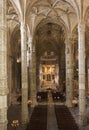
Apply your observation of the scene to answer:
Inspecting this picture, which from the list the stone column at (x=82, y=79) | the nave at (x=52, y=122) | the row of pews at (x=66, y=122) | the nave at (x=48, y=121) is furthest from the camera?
the stone column at (x=82, y=79)

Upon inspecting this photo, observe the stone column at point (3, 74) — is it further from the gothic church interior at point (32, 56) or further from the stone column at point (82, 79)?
the stone column at point (82, 79)

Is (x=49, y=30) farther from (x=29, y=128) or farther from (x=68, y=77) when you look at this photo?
(x=29, y=128)

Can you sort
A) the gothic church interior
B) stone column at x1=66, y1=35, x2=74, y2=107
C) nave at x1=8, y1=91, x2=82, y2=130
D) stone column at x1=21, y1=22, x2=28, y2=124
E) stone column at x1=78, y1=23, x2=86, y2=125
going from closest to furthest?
1. the gothic church interior
2. nave at x1=8, y1=91, x2=82, y2=130
3. stone column at x1=78, y1=23, x2=86, y2=125
4. stone column at x1=21, y1=22, x2=28, y2=124
5. stone column at x1=66, y1=35, x2=74, y2=107

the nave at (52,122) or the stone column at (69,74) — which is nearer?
the nave at (52,122)

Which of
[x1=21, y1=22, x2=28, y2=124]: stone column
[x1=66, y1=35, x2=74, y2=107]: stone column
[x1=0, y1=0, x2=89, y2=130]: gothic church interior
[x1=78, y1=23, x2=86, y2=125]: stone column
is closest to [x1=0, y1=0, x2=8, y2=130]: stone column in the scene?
[x1=0, y1=0, x2=89, y2=130]: gothic church interior

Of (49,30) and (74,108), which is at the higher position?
(49,30)

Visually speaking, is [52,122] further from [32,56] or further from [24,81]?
[32,56]

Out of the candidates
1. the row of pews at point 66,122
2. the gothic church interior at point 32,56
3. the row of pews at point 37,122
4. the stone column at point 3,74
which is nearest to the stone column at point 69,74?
the gothic church interior at point 32,56

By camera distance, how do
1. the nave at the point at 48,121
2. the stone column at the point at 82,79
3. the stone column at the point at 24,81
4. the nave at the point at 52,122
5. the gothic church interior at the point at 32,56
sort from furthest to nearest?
the stone column at the point at 24,81 < the stone column at the point at 82,79 < the nave at the point at 48,121 < the nave at the point at 52,122 < the gothic church interior at the point at 32,56

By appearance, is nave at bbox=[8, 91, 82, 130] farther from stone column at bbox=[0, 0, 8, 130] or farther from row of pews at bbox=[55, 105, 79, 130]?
stone column at bbox=[0, 0, 8, 130]

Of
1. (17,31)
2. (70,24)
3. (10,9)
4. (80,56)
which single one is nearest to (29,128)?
(80,56)

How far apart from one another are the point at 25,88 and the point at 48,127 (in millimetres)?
4380

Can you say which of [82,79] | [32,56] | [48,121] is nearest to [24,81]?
[48,121]

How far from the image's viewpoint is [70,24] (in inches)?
1371
